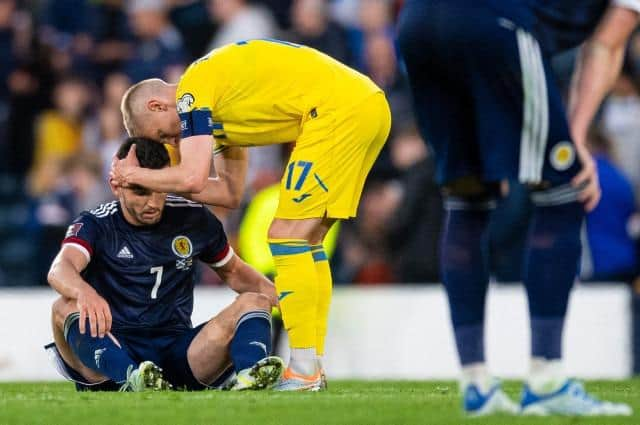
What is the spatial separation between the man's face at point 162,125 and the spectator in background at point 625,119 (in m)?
5.85

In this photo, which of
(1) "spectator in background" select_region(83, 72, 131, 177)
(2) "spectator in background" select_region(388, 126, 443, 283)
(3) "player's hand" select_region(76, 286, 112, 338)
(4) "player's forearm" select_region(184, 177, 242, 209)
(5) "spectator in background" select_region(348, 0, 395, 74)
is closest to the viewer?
(3) "player's hand" select_region(76, 286, 112, 338)

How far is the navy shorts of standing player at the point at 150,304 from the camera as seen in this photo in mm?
5512

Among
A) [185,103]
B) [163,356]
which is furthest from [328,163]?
[163,356]

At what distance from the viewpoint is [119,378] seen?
18.1ft

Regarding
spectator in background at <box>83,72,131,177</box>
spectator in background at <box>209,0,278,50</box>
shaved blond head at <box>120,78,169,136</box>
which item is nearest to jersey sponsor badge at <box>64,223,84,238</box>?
shaved blond head at <box>120,78,169,136</box>

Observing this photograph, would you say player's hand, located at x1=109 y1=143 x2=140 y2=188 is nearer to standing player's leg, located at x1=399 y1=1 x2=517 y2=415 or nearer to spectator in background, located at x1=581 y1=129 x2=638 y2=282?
standing player's leg, located at x1=399 y1=1 x2=517 y2=415

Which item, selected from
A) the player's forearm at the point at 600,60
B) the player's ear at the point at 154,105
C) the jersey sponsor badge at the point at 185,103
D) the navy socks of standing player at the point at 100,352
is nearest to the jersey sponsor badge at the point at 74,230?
the navy socks of standing player at the point at 100,352

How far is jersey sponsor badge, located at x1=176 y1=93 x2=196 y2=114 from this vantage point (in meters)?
5.47

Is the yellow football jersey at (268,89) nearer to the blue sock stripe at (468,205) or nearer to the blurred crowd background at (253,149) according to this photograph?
the blue sock stripe at (468,205)

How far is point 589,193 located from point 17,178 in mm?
9654

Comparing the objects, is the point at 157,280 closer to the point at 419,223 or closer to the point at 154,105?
the point at 154,105

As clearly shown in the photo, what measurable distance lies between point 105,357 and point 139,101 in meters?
1.09

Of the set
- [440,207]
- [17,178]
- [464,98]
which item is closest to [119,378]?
[464,98]

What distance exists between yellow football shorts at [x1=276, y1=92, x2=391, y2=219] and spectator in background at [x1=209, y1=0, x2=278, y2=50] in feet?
21.7
